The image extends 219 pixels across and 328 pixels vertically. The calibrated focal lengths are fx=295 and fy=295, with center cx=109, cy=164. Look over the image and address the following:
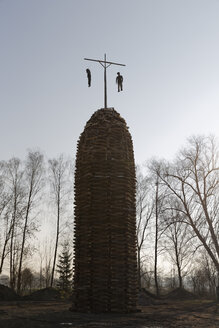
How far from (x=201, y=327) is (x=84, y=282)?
108 inches

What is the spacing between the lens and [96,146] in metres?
7.20

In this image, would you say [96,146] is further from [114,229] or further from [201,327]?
[201,327]

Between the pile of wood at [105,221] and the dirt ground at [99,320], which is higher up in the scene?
the pile of wood at [105,221]

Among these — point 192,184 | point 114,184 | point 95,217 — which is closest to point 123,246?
point 95,217

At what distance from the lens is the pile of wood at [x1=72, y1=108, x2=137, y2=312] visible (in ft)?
20.7

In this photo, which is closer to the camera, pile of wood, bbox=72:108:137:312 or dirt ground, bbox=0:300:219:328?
dirt ground, bbox=0:300:219:328

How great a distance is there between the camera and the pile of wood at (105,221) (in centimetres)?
632

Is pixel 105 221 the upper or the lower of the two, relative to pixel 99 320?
upper

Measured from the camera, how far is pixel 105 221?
21.7ft

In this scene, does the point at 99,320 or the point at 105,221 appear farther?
the point at 105,221

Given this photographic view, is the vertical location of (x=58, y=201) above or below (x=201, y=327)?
above

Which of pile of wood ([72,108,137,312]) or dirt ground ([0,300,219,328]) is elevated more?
pile of wood ([72,108,137,312])

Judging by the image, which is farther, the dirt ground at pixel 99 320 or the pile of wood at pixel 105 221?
the pile of wood at pixel 105 221

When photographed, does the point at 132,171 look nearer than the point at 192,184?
Yes
